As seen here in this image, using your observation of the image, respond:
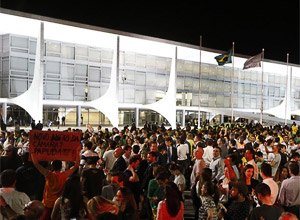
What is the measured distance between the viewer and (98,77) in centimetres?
4581

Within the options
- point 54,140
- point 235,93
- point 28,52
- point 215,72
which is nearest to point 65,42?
point 28,52

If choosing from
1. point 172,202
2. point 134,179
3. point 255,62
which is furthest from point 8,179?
point 255,62

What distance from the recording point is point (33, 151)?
674cm

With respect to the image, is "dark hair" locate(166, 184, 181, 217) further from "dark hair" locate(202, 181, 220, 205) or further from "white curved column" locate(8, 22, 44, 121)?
"white curved column" locate(8, 22, 44, 121)

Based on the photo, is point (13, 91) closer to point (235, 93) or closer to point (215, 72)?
point (215, 72)

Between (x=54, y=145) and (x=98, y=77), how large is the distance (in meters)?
39.4

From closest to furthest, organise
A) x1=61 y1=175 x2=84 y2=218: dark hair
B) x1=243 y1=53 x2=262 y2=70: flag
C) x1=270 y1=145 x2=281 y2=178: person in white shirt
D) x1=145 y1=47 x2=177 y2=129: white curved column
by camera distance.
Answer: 1. x1=61 y1=175 x2=84 y2=218: dark hair
2. x1=270 y1=145 x2=281 y2=178: person in white shirt
3. x1=243 y1=53 x2=262 y2=70: flag
4. x1=145 y1=47 x2=177 y2=129: white curved column

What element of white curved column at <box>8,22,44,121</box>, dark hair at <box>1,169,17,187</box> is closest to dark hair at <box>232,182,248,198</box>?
dark hair at <box>1,169,17,187</box>

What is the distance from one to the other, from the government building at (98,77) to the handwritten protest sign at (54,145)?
24549 mm

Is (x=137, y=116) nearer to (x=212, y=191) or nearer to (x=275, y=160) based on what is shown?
(x=275, y=160)

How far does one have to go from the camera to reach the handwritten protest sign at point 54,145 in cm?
676

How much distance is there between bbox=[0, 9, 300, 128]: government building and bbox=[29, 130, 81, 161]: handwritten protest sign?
24.5 metres

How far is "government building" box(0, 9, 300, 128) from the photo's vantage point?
34.5 metres

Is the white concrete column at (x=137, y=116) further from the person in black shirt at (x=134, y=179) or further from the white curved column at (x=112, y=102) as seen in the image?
the person in black shirt at (x=134, y=179)
